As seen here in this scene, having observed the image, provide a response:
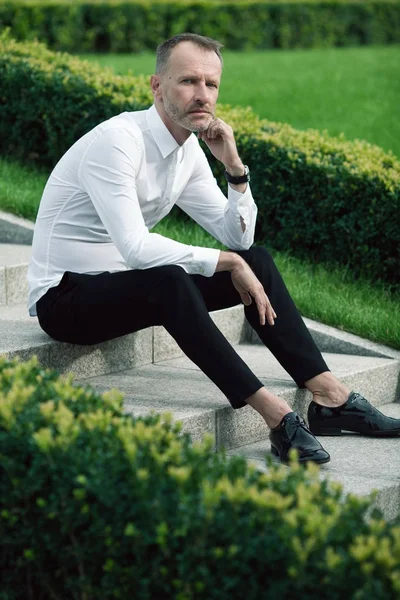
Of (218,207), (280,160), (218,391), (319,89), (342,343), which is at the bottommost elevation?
(218,391)

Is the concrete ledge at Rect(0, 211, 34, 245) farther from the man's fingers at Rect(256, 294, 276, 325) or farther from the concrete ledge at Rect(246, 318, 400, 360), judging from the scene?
the man's fingers at Rect(256, 294, 276, 325)

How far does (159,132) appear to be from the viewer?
452 cm

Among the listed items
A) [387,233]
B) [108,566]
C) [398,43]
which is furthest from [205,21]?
[108,566]

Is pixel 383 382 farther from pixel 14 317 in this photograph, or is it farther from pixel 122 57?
pixel 122 57

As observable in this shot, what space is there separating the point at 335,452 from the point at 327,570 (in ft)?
6.56

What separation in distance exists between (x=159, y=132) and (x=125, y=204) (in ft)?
1.54

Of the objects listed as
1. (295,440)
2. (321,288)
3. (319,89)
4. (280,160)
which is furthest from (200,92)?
(319,89)

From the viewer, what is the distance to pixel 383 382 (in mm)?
5312

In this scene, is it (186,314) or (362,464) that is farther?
(362,464)

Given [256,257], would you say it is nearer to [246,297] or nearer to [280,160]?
[246,297]

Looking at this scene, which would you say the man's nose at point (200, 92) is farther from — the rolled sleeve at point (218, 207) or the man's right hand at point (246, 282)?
the man's right hand at point (246, 282)

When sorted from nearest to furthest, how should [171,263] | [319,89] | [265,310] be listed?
[171,263] → [265,310] → [319,89]

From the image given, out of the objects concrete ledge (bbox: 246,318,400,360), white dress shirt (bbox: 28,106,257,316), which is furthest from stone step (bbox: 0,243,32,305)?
concrete ledge (bbox: 246,318,400,360)

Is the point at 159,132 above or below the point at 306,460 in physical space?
above
